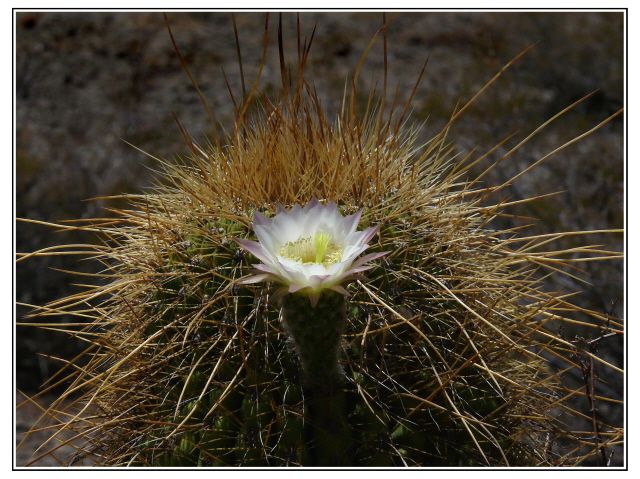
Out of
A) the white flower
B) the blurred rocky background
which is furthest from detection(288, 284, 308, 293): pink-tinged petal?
the blurred rocky background

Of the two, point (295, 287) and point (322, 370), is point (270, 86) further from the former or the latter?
point (295, 287)

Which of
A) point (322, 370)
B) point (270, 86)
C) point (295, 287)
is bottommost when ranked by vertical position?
point (322, 370)

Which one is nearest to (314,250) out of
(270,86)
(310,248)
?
(310,248)

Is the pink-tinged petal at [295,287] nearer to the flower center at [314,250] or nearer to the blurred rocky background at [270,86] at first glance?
the flower center at [314,250]

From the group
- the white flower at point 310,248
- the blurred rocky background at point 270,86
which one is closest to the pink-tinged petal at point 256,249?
the white flower at point 310,248

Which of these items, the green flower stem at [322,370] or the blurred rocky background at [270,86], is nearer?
the green flower stem at [322,370]

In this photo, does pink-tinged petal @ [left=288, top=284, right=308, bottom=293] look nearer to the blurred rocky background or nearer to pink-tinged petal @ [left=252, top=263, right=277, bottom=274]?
pink-tinged petal @ [left=252, top=263, right=277, bottom=274]

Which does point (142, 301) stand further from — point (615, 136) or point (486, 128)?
point (615, 136)
